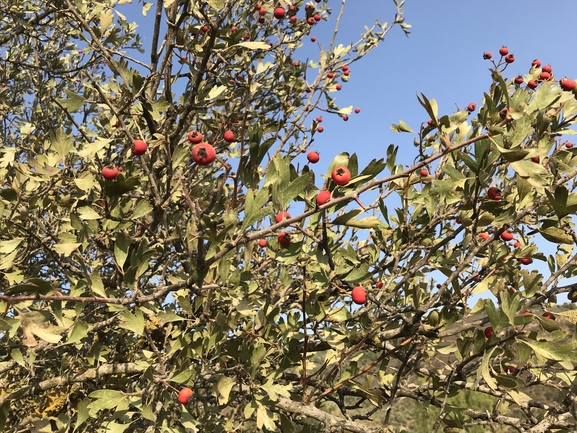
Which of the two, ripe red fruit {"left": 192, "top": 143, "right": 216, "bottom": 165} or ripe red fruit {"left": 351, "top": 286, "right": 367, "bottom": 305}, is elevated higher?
ripe red fruit {"left": 192, "top": 143, "right": 216, "bottom": 165}

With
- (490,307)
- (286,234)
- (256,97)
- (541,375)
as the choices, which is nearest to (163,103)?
(286,234)

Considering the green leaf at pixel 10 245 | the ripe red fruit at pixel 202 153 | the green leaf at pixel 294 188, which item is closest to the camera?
the green leaf at pixel 294 188

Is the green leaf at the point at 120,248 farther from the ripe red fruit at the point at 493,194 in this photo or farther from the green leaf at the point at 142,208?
the ripe red fruit at the point at 493,194

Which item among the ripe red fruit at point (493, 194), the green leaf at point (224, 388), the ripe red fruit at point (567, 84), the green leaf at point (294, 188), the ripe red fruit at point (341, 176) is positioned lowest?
the green leaf at point (224, 388)

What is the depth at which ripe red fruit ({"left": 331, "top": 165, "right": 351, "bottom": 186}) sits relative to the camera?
139 centimetres

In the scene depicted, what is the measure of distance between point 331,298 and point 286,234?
1.02 m

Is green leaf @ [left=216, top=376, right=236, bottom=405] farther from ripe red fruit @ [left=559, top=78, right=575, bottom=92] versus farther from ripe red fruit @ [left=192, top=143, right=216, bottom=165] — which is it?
ripe red fruit @ [left=559, top=78, right=575, bottom=92]

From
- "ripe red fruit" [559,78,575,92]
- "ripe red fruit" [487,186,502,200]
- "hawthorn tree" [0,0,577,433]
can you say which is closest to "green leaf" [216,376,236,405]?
"hawthorn tree" [0,0,577,433]

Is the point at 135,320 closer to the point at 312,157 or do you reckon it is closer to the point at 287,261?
the point at 287,261

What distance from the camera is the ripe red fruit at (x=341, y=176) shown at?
1.39 meters

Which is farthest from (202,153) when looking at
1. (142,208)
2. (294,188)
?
(294,188)

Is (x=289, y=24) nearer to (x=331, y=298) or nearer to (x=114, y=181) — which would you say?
(x=331, y=298)

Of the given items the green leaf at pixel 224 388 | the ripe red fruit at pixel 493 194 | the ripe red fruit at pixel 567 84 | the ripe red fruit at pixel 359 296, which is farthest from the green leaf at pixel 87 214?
the ripe red fruit at pixel 567 84

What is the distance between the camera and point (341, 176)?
1391 millimetres
